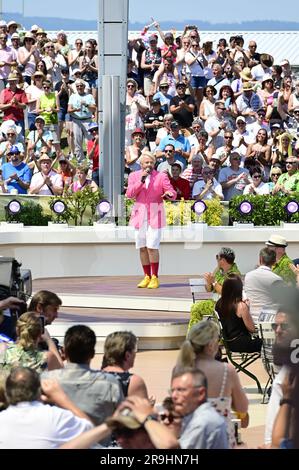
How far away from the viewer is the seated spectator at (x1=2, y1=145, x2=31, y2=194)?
23.5 metres

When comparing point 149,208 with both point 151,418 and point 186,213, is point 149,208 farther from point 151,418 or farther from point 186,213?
point 151,418

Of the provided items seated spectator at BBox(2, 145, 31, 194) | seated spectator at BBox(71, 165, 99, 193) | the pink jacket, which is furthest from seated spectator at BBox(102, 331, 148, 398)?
seated spectator at BBox(2, 145, 31, 194)

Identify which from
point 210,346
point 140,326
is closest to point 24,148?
point 140,326

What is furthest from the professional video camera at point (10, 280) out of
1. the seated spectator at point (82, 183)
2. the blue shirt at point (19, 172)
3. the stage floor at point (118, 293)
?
the blue shirt at point (19, 172)

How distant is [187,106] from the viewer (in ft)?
87.3

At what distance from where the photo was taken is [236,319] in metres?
13.4

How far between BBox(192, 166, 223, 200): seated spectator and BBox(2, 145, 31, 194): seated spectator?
8.88ft

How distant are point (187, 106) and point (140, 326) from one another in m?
11.2

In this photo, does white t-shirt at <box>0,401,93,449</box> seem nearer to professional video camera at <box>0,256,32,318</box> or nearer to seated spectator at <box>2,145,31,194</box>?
professional video camera at <box>0,256,32,318</box>

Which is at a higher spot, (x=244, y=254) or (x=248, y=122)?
(x=248, y=122)

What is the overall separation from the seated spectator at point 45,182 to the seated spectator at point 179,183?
1.86 metres

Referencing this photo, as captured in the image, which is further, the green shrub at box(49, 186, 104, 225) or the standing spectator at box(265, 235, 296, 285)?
the green shrub at box(49, 186, 104, 225)

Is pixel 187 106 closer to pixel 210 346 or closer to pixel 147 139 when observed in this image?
pixel 147 139

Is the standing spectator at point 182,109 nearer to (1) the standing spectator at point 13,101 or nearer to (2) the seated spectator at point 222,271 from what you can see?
(1) the standing spectator at point 13,101
